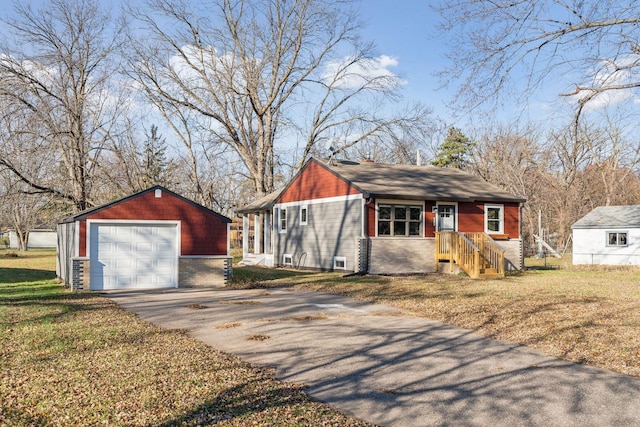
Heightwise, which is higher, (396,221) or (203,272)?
(396,221)

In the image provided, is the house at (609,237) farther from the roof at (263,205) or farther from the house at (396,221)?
the roof at (263,205)

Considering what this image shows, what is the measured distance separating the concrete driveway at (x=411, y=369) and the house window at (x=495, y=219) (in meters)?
13.1

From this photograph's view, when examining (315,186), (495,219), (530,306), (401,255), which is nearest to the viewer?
(530,306)

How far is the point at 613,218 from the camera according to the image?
1184 inches

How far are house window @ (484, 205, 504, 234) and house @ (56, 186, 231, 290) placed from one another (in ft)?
39.1

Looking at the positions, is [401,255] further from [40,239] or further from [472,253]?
[40,239]

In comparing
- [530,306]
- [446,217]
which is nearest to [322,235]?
[446,217]

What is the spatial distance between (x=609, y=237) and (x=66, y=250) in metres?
26.8

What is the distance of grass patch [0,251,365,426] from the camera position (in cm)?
508

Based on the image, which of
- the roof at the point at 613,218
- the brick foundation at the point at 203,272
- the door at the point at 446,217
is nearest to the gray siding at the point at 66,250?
the brick foundation at the point at 203,272

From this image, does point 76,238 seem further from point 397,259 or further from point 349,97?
point 349,97

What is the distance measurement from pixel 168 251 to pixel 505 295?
991 cm

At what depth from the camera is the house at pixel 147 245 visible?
1581 cm

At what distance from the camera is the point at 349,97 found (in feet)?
119
